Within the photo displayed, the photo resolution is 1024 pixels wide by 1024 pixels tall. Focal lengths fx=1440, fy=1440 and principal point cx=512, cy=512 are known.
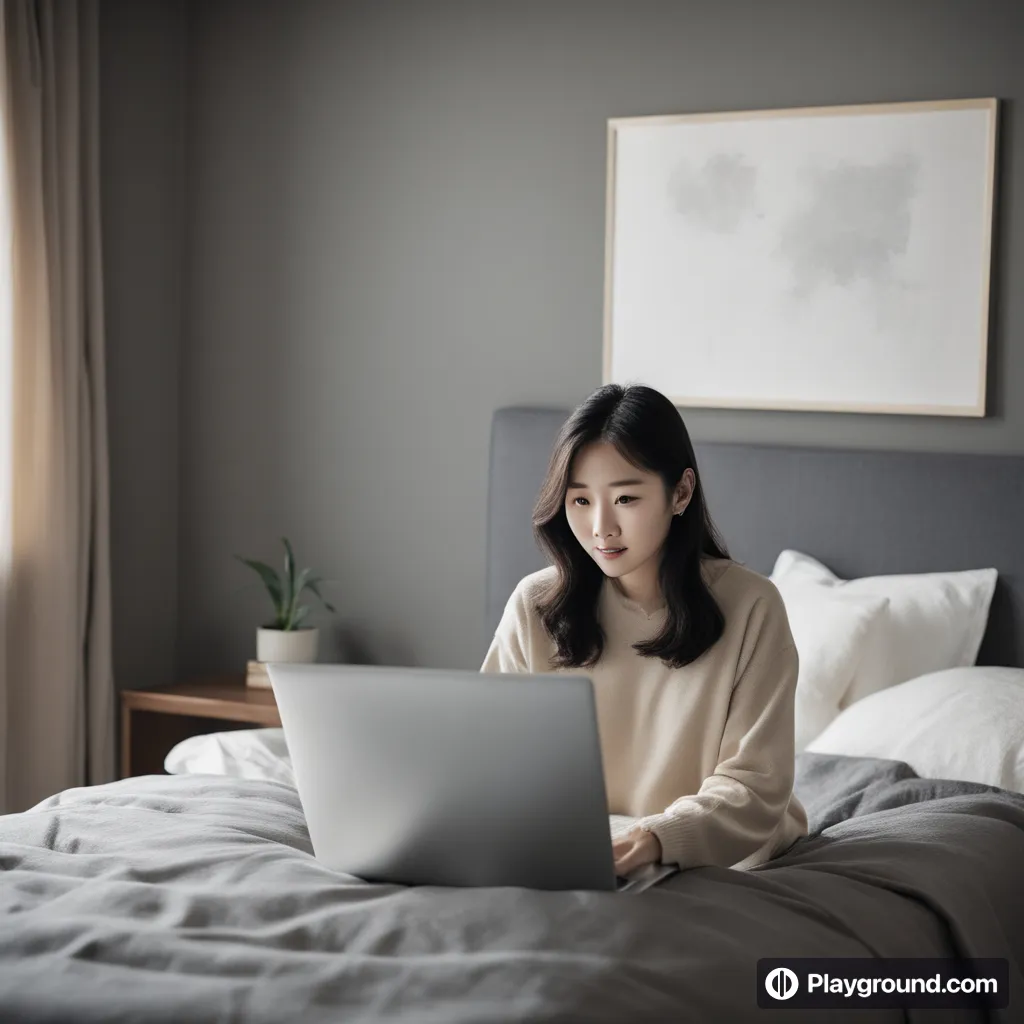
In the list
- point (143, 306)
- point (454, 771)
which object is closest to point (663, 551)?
point (454, 771)

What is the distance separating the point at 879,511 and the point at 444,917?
75.4 inches

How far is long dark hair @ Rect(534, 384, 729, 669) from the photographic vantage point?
6.48 feet

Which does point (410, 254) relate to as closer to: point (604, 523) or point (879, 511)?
point (879, 511)

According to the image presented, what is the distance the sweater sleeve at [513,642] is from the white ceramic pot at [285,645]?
161cm

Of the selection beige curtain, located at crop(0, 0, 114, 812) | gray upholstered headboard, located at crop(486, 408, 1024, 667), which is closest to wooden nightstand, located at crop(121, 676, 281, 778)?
beige curtain, located at crop(0, 0, 114, 812)

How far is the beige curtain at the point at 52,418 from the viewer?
11.5 ft

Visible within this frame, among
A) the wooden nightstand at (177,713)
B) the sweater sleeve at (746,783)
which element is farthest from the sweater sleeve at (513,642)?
the wooden nightstand at (177,713)

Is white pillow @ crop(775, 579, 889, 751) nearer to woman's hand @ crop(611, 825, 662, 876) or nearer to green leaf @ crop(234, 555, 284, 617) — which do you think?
woman's hand @ crop(611, 825, 662, 876)

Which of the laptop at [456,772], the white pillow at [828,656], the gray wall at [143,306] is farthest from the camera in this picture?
the gray wall at [143,306]

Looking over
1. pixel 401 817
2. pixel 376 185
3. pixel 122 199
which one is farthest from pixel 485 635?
pixel 401 817

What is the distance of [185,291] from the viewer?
4.13 metres

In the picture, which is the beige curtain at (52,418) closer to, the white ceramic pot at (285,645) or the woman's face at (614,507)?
the white ceramic pot at (285,645)

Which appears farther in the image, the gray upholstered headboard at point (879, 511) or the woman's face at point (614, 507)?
the gray upholstered headboard at point (879, 511)

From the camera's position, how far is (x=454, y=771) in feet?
5.27
